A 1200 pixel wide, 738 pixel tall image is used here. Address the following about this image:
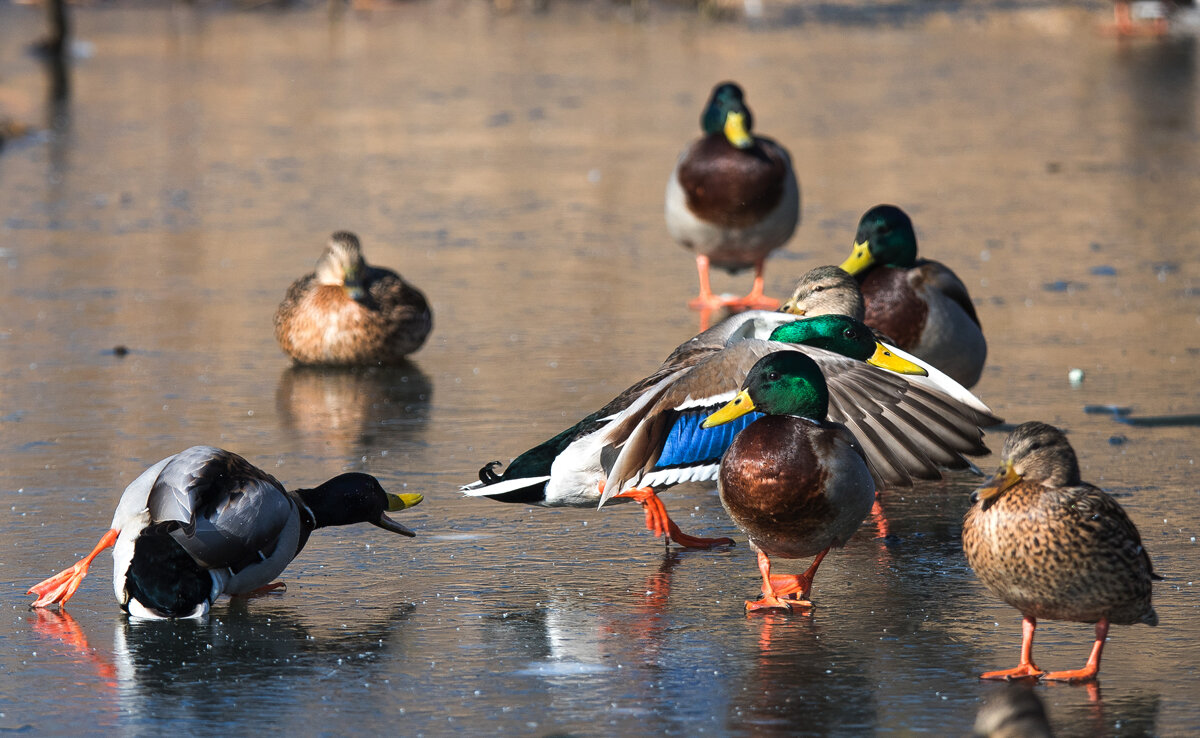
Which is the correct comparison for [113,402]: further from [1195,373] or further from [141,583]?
[1195,373]

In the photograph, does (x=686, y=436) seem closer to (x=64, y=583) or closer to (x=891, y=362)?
(x=891, y=362)

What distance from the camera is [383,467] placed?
580 cm

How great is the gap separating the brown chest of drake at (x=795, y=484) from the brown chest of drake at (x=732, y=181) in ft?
15.2

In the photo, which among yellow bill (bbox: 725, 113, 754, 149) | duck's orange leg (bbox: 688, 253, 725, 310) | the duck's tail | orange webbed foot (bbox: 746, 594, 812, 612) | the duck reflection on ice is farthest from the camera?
yellow bill (bbox: 725, 113, 754, 149)

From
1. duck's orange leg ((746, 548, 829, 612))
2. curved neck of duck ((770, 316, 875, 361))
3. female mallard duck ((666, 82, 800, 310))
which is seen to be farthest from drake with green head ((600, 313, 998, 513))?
female mallard duck ((666, 82, 800, 310))

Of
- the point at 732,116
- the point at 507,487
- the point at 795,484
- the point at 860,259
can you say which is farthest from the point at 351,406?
the point at 732,116

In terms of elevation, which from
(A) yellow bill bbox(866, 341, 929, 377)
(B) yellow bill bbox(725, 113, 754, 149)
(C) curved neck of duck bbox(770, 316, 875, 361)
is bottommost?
(A) yellow bill bbox(866, 341, 929, 377)

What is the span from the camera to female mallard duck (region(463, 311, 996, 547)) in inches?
184

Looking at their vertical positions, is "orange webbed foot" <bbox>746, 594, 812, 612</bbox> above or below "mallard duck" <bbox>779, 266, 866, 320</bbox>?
below

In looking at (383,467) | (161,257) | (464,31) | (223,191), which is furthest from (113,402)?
(464,31)

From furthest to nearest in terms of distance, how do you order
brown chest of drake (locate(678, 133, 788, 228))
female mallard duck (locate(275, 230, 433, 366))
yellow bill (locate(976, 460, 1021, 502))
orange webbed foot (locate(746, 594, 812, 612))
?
brown chest of drake (locate(678, 133, 788, 228)) → female mallard duck (locate(275, 230, 433, 366)) → orange webbed foot (locate(746, 594, 812, 612)) → yellow bill (locate(976, 460, 1021, 502))

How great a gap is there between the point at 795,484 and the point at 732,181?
16.2 ft

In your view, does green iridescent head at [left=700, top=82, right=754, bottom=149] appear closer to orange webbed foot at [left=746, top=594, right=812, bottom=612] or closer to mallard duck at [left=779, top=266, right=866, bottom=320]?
mallard duck at [left=779, top=266, right=866, bottom=320]

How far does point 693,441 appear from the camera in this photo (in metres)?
4.71
